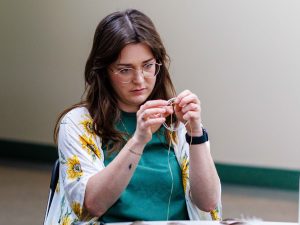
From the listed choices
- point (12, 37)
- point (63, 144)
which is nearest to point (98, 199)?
point (63, 144)

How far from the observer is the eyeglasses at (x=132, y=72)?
2016 millimetres

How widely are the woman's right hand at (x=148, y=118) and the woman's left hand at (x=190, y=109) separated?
0.19ft

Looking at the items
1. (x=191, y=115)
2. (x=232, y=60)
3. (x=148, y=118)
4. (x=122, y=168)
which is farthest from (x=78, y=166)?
(x=232, y=60)

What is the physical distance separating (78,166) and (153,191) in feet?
0.84

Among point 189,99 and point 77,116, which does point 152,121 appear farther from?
point 77,116

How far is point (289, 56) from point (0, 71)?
298cm

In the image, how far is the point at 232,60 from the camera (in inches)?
205

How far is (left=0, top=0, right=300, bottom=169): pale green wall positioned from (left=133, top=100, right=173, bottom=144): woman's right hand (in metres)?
3.41

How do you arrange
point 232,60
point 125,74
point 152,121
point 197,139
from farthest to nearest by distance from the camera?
Answer: point 232,60 → point 125,74 → point 197,139 → point 152,121

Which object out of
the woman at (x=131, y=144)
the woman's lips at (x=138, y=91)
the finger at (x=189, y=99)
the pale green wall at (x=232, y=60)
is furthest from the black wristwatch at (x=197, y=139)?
the pale green wall at (x=232, y=60)

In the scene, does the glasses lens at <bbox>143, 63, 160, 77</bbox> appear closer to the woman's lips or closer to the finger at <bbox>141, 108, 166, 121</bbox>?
the woman's lips

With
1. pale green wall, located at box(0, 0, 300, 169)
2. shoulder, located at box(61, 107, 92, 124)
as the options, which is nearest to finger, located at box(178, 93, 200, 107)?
shoulder, located at box(61, 107, 92, 124)

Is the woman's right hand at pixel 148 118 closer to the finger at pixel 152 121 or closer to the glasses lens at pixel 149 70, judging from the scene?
the finger at pixel 152 121

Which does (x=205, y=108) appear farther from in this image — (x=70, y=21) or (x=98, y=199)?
(x=98, y=199)
